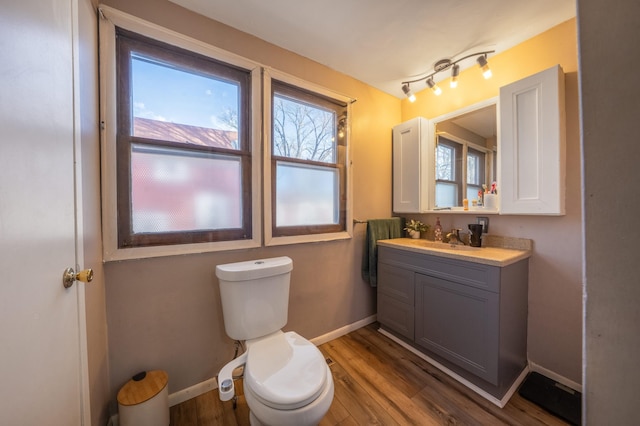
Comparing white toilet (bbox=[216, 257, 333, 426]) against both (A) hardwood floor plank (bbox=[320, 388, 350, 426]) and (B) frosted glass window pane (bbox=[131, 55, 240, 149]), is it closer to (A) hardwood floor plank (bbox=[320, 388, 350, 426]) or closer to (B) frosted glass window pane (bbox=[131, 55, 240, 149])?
(A) hardwood floor plank (bbox=[320, 388, 350, 426])

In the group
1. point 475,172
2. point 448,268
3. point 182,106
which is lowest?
point 448,268

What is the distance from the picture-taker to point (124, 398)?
1.10 metres

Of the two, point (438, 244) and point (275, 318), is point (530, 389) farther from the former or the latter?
point (275, 318)

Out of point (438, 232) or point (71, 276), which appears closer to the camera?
point (71, 276)

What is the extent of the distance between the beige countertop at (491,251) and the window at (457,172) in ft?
1.38

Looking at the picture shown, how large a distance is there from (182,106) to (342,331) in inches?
85.2

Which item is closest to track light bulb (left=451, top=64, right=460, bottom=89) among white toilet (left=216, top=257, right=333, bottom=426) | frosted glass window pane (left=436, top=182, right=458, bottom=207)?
frosted glass window pane (left=436, top=182, right=458, bottom=207)

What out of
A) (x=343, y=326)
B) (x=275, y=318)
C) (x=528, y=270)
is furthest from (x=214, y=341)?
(x=528, y=270)

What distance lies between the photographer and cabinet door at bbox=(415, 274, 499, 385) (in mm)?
1381

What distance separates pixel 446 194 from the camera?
213 centimetres

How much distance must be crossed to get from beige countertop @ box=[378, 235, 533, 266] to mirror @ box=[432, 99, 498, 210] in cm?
35

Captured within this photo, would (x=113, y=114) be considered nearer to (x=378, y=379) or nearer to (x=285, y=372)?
(x=285, y=372)

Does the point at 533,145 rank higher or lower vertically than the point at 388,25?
lower

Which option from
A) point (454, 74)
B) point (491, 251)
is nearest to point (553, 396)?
point (491, 251)
